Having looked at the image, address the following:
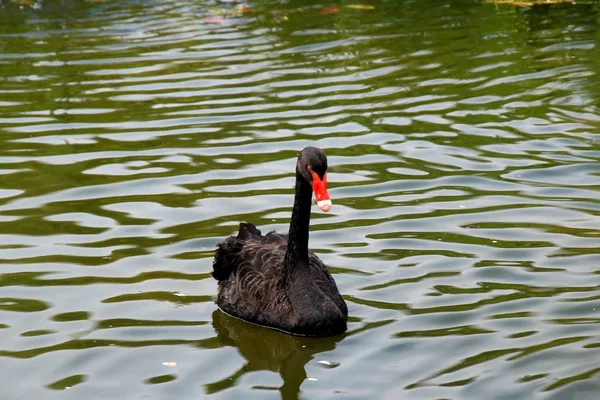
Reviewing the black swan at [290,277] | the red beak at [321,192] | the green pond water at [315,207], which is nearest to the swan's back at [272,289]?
the black swan at [290,277]

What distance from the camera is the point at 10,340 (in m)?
6.99

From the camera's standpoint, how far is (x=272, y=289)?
7422mm

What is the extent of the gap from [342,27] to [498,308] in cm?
898

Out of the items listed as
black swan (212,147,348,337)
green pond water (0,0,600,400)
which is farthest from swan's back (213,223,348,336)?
green pond water (0,0,600,400)

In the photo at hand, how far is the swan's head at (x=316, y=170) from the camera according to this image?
691cm

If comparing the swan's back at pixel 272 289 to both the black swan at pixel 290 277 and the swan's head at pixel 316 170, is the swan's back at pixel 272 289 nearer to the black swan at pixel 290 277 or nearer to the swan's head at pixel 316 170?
the black swan at pixel 290 277

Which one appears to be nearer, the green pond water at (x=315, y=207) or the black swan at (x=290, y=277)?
the green pond water at (x=315, y=207)

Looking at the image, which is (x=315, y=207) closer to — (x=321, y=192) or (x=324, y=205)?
(x=321, y=192)

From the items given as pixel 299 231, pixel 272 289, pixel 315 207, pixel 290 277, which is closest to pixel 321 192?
pixel 299 231

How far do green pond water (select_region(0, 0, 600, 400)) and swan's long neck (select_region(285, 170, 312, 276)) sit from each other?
52 centimetres

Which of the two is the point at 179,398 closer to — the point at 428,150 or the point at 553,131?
the point at 428,150

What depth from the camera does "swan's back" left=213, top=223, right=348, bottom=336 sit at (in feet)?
23.1

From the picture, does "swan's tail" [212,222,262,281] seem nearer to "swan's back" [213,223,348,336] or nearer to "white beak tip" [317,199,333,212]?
"swan's back" [213,223,348,336]

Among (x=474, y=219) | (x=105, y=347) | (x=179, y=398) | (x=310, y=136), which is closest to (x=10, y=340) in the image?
(x=105, y=347)
